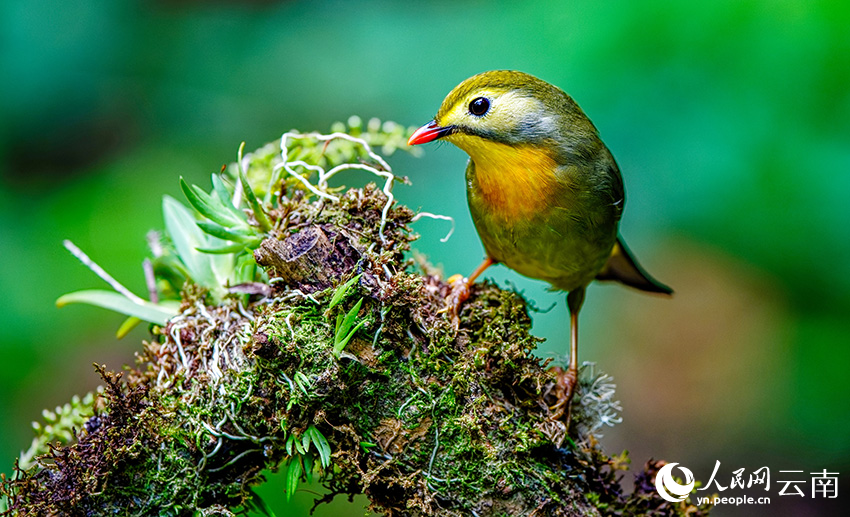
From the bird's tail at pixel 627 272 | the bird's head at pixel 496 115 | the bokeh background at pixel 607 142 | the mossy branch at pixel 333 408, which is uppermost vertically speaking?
the bokeh background at pixel 607 142

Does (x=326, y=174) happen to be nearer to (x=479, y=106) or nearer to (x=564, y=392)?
(x=479, y=106)

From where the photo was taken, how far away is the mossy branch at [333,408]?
190cm

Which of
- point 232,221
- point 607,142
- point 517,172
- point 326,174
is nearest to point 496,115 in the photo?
point 517,172

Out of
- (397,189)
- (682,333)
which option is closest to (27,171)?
(397,189)

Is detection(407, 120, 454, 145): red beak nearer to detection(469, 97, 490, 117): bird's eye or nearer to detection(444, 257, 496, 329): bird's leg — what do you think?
detection(469, 97, 490, 117): bird's eye

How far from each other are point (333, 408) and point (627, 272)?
1.87 m

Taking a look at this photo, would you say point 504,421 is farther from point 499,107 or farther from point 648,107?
point 648,107

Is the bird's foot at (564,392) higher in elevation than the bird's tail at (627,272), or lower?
lower

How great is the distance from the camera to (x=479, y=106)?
2414mm

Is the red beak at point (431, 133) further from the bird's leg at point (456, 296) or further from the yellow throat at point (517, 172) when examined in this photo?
the bird's leg at point (456, 296)

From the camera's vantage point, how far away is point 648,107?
4.45 meters

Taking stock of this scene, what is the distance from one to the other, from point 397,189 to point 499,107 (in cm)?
213

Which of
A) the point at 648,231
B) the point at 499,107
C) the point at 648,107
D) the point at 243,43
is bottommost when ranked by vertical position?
the point at 499,107

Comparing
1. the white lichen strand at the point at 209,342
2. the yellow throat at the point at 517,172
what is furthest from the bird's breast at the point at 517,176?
the white lichen strand at the point at 209,342
